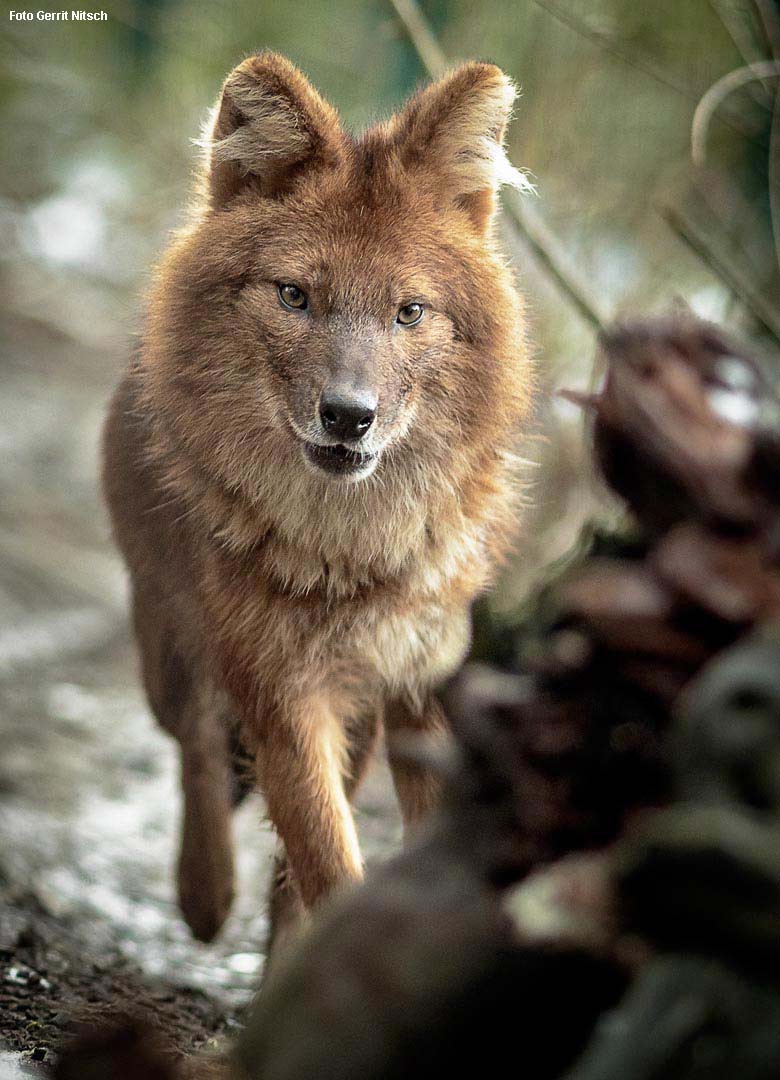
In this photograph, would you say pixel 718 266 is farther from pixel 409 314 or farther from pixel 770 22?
pixel 770 22

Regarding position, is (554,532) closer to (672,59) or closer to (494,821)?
(672,59)

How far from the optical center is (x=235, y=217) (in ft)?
12.9

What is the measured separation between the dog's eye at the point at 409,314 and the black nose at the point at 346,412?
1.12ft

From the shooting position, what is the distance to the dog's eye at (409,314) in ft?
12.4

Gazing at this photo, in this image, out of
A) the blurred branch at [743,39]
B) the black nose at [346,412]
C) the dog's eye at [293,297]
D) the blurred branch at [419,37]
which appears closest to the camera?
the black nose at [346,412]

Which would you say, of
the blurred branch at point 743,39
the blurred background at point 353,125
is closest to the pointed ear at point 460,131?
the blurred background at point 353,125

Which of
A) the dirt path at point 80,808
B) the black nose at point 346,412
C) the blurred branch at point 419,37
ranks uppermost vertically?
the blurred branch at point 419,37

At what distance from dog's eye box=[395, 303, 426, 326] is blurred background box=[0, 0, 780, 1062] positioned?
3.02ft

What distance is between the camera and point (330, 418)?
354 cm

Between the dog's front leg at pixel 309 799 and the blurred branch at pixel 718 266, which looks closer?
the dog's front leg at pixel 309 799

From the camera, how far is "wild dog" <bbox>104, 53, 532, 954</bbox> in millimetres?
3676

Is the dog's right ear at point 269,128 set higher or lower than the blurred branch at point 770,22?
lower

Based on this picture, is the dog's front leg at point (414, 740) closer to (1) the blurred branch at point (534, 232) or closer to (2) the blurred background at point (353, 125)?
(2) the blurred background at point (353, 125)

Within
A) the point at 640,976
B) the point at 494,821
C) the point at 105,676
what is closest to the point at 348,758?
the point at 494,821
